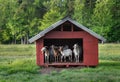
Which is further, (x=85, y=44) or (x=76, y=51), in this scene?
(x=76, y=51)

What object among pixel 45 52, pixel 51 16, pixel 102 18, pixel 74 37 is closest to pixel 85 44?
pixel 74 37

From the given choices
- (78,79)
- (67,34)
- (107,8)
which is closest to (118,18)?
(107,8)

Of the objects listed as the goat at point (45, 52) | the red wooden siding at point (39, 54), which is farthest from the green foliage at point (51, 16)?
the red wooden siding at point (39, 54)

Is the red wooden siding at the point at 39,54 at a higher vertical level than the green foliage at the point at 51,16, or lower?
lower

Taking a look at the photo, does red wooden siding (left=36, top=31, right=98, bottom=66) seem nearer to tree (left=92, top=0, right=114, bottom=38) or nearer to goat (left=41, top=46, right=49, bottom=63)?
goat (left=41, top=46, right=49, bottom=63)

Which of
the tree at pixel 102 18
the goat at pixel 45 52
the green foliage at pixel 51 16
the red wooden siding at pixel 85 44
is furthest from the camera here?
the green foliage at pixel 51 16

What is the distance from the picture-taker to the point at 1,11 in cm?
8244

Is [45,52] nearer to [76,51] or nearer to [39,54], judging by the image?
[39,54]

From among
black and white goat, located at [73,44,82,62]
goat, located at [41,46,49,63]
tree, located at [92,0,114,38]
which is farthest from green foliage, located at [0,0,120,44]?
goat, located at [41,46,49,63]

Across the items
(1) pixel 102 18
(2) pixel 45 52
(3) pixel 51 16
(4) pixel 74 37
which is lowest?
(2) pixel 45 52

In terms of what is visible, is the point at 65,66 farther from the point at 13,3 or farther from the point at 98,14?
the point at 13,3

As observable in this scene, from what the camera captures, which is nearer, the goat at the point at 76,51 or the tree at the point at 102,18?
the goat at the point at 76,51

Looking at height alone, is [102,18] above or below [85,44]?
above

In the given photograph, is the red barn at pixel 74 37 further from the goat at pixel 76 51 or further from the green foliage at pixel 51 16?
the green foliage at pixel 51 16
